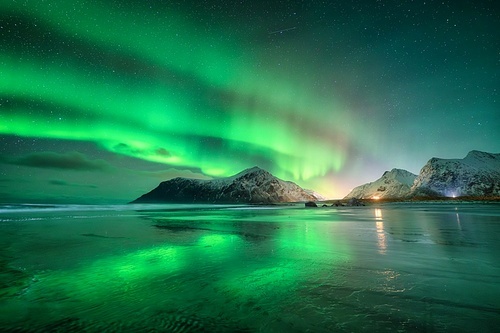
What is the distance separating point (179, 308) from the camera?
198 inches

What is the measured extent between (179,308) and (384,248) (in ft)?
31.3

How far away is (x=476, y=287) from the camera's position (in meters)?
5.89

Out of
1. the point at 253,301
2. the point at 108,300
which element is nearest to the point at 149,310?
the point at 108,300

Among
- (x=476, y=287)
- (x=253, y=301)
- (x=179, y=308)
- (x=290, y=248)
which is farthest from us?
(x=290, y=248)

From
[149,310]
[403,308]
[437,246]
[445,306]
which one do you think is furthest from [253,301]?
[437,246]

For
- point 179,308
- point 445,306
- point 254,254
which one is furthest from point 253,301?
point 254,254

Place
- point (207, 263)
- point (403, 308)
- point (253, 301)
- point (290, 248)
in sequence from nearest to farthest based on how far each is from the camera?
1. point (403, 308)
2. point (253, 301)
3. point (207, 263)
4. point (290, 248)

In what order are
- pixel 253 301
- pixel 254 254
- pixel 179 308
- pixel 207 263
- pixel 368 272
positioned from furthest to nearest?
1. pixel 254 254
2. pixel 207 263
3. pixel 368 272
4. pixel 253 301
5. pixel 179 308

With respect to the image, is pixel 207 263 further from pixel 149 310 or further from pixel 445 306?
pixel 445 306

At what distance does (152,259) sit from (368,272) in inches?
300

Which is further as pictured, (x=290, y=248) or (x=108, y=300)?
(x=290, y=248)

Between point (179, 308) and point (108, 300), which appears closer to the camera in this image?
point (179, 308)

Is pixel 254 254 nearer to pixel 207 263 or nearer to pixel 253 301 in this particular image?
pixel 207 263

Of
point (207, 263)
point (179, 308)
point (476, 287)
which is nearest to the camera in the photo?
point (179, 308)
